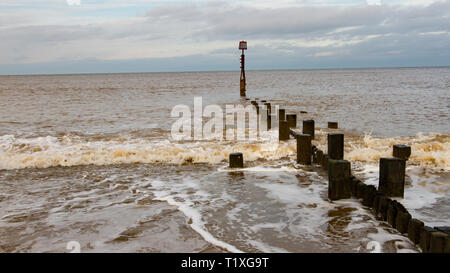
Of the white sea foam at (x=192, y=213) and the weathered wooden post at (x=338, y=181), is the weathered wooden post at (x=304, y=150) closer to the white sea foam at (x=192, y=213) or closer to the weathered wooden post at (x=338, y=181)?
the weathered wooden post at (x=338, y=181)

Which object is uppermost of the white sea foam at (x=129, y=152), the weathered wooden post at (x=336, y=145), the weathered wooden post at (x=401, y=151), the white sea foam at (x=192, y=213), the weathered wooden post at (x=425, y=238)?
the weathered wooden post at (x=336, y=145)

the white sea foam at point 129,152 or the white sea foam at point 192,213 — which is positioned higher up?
the white sea foam at point 129,152

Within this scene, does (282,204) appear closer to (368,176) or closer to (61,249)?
(368,176)

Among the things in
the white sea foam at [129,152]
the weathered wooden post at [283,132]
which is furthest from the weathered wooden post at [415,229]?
the weathered wooden post at [283,132]

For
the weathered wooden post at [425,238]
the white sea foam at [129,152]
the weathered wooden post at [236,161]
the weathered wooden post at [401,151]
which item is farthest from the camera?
the white sea foam at [129,152]

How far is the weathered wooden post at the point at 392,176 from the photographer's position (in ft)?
19.5

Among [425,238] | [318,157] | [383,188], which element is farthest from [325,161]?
[425,238]

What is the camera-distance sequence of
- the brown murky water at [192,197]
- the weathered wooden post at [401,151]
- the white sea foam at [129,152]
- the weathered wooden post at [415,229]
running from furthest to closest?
1. the white sea foam at [129,152]
2. the weathered wooden post at [401,151]
3. the brown murky water at [192,197]
4. the weathered wooden post at [415,229]

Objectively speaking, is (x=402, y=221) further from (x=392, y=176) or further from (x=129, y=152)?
(x=129, y=152)

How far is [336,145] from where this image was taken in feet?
25.6

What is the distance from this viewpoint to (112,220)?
18.5 ft

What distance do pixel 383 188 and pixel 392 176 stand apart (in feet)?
0.83

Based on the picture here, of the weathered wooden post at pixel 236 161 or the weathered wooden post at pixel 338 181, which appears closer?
the weathered wooden post at pixel 338 181

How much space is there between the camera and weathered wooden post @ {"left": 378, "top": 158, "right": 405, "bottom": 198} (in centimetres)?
593
